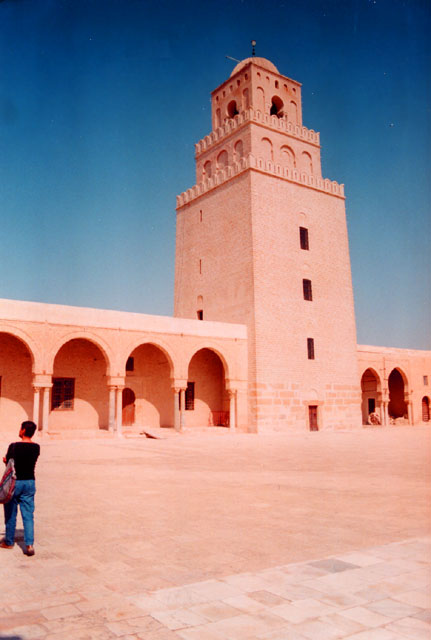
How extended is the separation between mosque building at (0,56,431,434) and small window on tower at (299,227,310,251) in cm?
11

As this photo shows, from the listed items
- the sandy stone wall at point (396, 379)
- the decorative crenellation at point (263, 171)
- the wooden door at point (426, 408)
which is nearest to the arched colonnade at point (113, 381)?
the decorative crenellation at point (263, 171)

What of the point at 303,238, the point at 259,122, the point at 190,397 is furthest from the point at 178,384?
the point at 259,122

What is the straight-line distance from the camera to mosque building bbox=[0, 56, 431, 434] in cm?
1958

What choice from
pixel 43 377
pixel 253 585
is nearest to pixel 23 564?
pixel 253 585

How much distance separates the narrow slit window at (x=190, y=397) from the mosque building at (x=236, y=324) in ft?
0.22

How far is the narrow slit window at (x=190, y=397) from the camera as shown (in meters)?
23.9

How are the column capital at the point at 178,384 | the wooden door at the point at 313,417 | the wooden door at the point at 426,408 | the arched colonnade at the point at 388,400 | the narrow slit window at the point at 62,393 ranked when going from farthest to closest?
the wooden door at the point at 426,408, the arched colonnade at the point at 388,400, the wooden door at the point at 313,417, the column capital at the point at 178,384, the narrow slit window at the point at 62,393

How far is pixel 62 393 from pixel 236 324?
7900mm

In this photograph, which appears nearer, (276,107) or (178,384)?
(178,384)

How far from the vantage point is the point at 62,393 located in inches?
812

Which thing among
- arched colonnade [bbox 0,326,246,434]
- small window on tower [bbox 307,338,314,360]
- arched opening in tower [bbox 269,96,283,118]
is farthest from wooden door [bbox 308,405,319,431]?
arched opening in tower [bbox 269,96,283,118]

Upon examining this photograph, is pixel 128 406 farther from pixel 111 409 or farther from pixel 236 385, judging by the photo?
pixel 236 385

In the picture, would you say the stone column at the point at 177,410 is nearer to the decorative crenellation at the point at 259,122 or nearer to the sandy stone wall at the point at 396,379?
the sandy stone wall at the point at 396,379

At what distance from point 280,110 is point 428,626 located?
90.3ft
